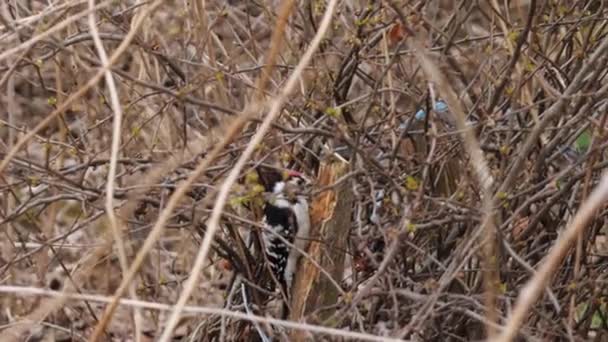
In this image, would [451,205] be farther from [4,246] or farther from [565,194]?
[4,246]

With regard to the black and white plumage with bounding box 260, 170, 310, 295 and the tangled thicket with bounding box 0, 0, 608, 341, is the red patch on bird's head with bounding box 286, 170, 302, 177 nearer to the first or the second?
the tangled thicket with bounding box 0, 0, 608, 341

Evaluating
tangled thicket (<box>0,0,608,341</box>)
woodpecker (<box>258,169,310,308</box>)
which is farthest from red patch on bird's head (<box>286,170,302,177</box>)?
woodpecker (<box>258,169,310,308</box>)

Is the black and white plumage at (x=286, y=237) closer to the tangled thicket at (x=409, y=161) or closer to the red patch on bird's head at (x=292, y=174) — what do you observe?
the tangled thicket at (x=409, y=161)

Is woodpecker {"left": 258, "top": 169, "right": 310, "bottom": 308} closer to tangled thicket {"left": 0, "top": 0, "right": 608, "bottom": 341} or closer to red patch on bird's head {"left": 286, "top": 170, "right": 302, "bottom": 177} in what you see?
tangled thicket {"left": 0, "top": 0, "right": 608, "bottom": 341}

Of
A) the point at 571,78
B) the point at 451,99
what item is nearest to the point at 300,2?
the point at 571,78

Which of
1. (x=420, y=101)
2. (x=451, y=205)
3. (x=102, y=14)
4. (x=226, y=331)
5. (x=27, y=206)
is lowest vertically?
(x=226, y=331)

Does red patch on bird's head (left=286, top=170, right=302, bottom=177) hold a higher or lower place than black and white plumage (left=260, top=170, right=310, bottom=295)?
higher

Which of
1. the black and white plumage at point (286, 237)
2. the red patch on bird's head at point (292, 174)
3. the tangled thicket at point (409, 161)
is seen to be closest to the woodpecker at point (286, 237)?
the black and white plumage at point (286, 237)

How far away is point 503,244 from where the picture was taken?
263 centimetres

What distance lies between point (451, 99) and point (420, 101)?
1143 millimetres

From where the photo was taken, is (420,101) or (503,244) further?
(420,101)

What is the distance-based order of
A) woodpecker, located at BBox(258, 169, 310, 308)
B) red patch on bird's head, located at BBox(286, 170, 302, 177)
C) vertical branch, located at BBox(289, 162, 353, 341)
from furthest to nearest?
woodpecker, located at BBox(258, 169, 310, 308) → vertical branch, located at BBox(289, 162, 353, 341) → red patch on bird's head, located at BBox(286, 170, 302, 177)

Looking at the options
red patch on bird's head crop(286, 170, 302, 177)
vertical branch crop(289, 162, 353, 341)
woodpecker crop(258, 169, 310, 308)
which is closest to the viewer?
red patch on bird's head crop(286, 170, 302, 177)

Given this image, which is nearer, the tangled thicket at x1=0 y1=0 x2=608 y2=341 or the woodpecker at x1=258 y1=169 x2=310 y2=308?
the tangled thicket at x1=0 y1=0 x2=608 y2=341
